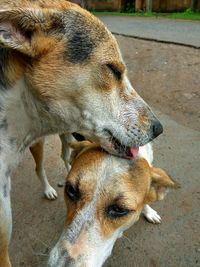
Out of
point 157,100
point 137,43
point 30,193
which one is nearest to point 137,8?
point 137,43

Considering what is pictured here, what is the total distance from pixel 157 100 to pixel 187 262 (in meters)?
3.55

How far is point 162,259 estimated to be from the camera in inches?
138

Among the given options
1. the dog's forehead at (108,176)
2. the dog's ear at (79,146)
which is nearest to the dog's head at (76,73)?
the dog's forehead at (108,176)

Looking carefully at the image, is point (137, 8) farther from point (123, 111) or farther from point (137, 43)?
point (123, 111)

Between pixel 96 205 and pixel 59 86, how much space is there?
0.76 metres

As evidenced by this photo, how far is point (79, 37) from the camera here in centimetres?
239

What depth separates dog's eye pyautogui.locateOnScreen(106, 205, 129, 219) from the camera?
260 centimetres

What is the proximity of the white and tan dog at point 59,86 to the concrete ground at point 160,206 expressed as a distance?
1.24 metres

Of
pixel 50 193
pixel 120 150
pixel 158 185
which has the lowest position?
pixel 50 193

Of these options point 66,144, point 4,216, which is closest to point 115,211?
point 4,216

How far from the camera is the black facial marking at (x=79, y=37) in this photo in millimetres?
2355

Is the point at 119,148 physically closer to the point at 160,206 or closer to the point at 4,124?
the point at 4,124

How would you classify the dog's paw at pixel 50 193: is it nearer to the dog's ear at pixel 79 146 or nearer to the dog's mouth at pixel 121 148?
the dog's ear at pixel 79 146

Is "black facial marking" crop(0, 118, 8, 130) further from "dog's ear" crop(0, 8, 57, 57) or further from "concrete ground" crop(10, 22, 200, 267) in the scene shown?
"concrete ground" crop(10, 22, 200, 267)
